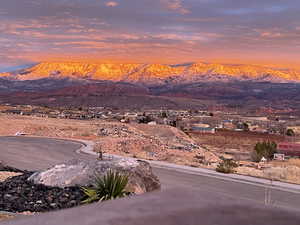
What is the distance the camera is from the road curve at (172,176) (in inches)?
525

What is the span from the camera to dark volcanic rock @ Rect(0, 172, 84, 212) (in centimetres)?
948

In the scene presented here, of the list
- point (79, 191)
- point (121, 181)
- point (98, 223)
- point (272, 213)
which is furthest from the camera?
point (79, 191)

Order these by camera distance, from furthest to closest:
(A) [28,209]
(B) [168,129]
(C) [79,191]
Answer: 1. (B) [168,129]
2. (C) [79,191]
3. (A) [28,209]

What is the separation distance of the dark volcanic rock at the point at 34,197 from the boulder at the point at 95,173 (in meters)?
0.27

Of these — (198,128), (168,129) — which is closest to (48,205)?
(168,129)

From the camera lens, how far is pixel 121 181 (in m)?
9.95

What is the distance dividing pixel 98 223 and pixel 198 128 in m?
80.6

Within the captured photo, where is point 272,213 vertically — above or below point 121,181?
above

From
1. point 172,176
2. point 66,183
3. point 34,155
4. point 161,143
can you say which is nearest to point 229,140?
point 161,143

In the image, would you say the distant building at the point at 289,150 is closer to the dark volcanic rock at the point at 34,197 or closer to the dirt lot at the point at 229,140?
the dirt lot at the point at 229,140

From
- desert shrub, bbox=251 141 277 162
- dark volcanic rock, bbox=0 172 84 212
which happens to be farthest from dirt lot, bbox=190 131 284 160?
dark volcanic rock, bbox=0 172 84 212

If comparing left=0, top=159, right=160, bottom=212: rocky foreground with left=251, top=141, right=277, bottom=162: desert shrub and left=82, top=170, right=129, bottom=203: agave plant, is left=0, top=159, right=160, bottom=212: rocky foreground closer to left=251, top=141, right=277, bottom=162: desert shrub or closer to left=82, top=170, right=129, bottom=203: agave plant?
left=82, top=170, right=129, bottom=203: agave plant

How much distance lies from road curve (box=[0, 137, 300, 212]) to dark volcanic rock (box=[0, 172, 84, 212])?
2480 millimetres

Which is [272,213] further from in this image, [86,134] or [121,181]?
[86,134]
